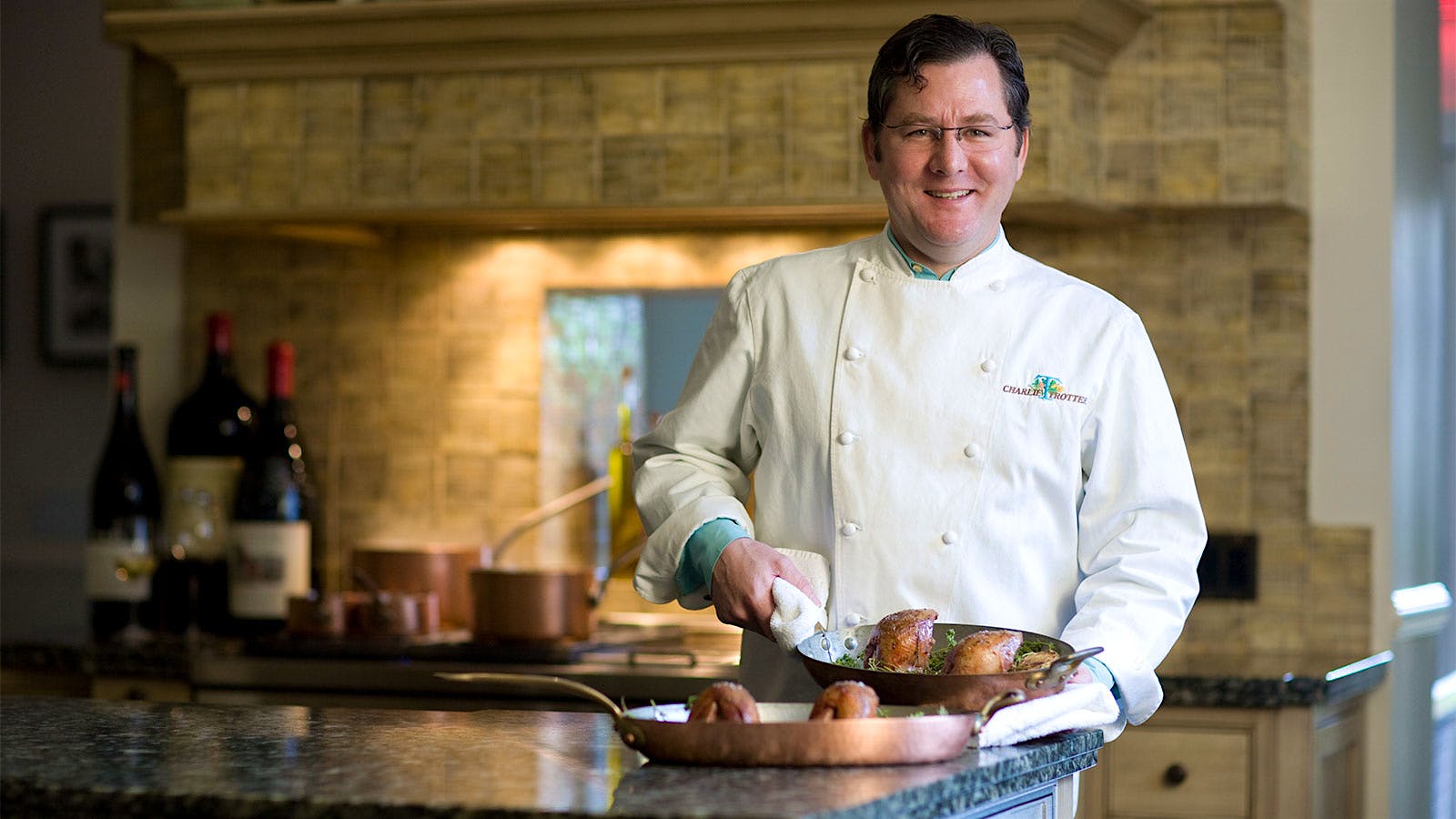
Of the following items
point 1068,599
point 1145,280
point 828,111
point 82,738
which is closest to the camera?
point 82,738

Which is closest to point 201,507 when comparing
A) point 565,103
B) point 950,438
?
point 565,103

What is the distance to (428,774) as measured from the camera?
1.18 metres

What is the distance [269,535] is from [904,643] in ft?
6.19

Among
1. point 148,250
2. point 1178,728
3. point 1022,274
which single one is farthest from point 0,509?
point 1022,274

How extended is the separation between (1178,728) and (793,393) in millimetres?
1038

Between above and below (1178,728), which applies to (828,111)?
above

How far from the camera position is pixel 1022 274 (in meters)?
1.75

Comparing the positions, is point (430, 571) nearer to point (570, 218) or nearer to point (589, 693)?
point (570, 218)

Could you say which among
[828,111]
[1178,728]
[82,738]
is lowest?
[1178,728]

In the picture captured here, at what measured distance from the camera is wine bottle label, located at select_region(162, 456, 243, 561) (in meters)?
3.10

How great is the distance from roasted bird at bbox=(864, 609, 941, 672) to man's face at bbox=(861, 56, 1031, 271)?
1.47ft

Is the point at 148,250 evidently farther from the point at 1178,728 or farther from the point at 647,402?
the point at 1178,728

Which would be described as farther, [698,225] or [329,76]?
[698,225]

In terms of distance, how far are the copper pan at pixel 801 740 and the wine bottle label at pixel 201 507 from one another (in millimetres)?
2033
